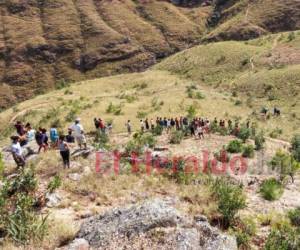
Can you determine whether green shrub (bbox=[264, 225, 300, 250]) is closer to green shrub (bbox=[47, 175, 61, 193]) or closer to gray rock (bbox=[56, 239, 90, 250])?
gray rock (bbox=[56, 239, 90, 250])

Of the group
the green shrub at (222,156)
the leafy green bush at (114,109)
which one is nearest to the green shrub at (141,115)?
→ the leafy green bush at (114,109)

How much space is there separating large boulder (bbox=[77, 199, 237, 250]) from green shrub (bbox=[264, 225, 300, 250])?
0.74 m

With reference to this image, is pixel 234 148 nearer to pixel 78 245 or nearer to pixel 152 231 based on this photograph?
pixel 152 231

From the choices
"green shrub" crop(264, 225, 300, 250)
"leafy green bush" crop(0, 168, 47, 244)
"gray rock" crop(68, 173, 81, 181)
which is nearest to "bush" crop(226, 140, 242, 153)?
"gray rock" crop(68, 173, 81, 181)

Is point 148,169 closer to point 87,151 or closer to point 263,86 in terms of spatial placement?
point 87,151

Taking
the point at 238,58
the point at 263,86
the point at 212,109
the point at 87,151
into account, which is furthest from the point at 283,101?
the point at 87,151

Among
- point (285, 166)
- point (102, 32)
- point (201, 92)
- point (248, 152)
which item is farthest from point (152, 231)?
point (102, 32)

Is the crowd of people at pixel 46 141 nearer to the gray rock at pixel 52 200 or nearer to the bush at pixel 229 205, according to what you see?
the gray rock at pixel 52 200

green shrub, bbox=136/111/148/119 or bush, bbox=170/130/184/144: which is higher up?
bush, bbox=170/130/184/144

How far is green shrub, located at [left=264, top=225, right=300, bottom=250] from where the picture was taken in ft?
27.6

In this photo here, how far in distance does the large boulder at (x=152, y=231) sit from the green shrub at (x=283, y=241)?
738 millimetres

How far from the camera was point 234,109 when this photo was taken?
44.0 meters

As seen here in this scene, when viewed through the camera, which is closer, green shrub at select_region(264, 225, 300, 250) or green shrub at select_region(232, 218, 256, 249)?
green shrub at select_region(264, 225, 300, 250)

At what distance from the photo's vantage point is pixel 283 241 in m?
8.52
